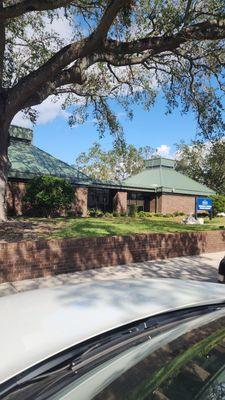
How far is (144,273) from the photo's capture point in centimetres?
1069

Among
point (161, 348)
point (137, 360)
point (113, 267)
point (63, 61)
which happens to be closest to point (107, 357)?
point (137, 360)

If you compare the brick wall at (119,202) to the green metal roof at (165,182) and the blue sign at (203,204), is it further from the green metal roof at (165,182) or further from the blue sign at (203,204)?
the blue sign at (203,204)

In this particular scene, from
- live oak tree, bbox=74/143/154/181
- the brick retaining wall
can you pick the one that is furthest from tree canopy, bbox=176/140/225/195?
the brick retaining wall

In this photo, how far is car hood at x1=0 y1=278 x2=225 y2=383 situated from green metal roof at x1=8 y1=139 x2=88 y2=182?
21565 millimetres

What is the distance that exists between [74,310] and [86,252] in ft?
28.6

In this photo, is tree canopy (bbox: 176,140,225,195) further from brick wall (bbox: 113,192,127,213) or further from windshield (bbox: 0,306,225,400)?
windshield (bbox: 0,306,225,400)

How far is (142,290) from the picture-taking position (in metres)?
2.60

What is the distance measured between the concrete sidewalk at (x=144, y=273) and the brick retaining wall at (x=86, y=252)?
22 cm

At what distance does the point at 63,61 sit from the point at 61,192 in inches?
384

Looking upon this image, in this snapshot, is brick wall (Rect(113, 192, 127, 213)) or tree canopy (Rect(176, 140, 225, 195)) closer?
brick wall (Rect(113, 192, 127, 213))

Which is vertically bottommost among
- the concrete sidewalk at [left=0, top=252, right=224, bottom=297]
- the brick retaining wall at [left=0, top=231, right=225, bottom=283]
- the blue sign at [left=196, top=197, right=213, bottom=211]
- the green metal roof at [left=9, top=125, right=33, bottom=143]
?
the concrete sidewalk at [left=0, top=252, right=224, bottom=297]

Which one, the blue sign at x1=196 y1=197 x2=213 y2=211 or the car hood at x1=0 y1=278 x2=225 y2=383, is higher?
the blue sign at x1=196 y1=197 x2=213 y2=211

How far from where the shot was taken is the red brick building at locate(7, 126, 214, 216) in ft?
79.5

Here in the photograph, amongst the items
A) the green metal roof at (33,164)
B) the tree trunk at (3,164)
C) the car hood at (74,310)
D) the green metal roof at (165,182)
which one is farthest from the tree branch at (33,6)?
the green metal roof at (165,182)
